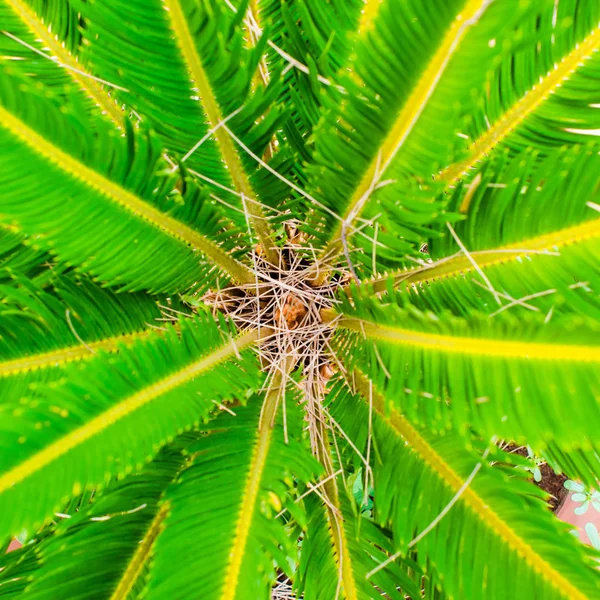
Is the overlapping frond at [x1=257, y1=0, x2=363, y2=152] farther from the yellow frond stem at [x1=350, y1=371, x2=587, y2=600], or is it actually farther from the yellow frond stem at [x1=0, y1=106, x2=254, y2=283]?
the yellow frond stem at [x1=350, y1=371, x2=587, y2=600]

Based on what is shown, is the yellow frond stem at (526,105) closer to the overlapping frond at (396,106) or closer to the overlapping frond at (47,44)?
the overlapping frond at (396,106)

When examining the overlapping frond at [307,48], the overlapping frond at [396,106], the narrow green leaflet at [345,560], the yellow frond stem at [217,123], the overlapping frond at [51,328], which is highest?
the overlapping frond at [307,48]

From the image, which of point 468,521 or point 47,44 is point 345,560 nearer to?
point 468,521

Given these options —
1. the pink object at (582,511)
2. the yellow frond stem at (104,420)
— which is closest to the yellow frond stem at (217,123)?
the yellow frond stem at (104,420)

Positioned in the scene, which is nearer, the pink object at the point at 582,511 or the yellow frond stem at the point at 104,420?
the yellow frond stem at the point at 104,420

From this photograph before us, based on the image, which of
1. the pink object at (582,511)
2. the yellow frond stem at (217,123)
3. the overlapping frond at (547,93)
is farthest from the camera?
the pink object at (582,511)
